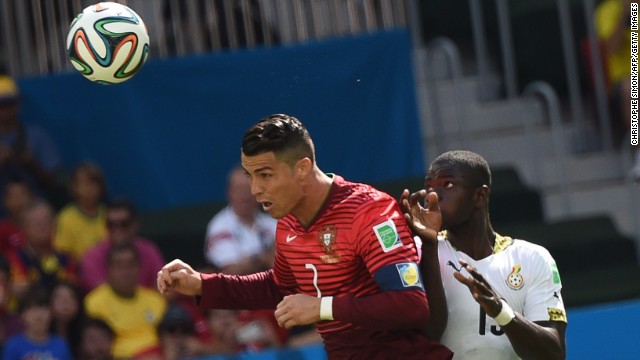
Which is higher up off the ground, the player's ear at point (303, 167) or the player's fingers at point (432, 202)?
the player's ear at point (303, 167)

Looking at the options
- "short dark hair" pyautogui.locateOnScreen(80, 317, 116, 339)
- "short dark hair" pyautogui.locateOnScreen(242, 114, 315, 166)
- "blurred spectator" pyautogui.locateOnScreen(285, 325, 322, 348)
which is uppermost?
"short dark hair" pyautogui.locateOnScreen(242, 114, 315, 166)

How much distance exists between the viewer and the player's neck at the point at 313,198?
6605 millimetres

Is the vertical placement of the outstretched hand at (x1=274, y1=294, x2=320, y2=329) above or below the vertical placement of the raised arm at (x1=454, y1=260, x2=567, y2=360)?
above

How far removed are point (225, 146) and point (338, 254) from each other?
593cm

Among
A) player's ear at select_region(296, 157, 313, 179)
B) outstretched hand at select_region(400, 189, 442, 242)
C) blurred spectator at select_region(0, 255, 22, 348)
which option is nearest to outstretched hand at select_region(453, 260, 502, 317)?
outstretched hand at select_region(400, 189, 442, 242)

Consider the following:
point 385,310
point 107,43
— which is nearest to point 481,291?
point 385,310

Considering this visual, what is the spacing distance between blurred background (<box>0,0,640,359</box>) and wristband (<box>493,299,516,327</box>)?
521cm

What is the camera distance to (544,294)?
6.93m

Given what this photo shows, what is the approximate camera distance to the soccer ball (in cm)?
768

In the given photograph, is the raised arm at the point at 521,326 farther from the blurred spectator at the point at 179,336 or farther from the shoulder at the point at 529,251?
the blurred spectator at the point at 179,336

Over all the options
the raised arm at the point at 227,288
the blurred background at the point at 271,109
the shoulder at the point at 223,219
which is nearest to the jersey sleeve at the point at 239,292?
the raised arm at the point at 227,288

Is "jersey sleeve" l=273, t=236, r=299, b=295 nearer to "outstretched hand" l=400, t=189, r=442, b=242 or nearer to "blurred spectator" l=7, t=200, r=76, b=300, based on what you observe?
"outstretched hand" l=400, t=189, r=442, b=242

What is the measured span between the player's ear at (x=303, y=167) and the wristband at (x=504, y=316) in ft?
3.57

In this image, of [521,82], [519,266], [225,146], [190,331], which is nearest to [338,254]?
[519,266]
